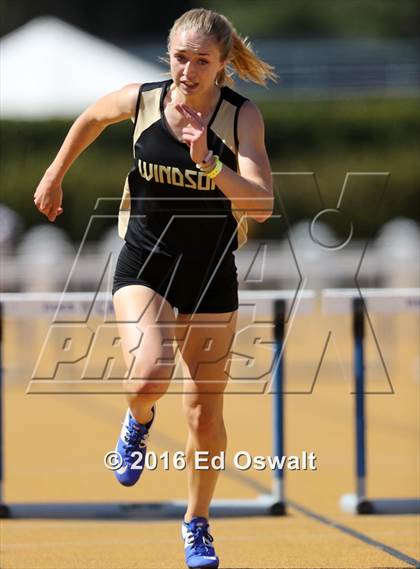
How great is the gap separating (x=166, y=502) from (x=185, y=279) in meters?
2.21

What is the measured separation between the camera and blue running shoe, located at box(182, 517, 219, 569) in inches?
224

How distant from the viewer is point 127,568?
20.1ft

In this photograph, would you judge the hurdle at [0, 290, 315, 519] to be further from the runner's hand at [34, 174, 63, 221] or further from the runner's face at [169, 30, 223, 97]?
the runner's face at [169, 30, 223, 97]

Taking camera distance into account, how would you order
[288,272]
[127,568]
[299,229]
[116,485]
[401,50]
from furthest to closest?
[401,50] < [299,229] < [288,272] < [116,485] < [127,568]

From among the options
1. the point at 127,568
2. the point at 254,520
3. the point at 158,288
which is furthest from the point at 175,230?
the point at 254,520

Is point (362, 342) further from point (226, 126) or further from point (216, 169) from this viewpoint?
point (216, 169)

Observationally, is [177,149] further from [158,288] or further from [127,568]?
[127,568]

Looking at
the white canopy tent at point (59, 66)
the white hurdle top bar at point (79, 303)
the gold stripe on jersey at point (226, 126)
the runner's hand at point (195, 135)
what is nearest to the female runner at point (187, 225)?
the gold stripe on jersey at point (226, 126)

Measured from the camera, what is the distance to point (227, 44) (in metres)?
5.48

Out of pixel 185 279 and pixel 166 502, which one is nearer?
pixel 185 279

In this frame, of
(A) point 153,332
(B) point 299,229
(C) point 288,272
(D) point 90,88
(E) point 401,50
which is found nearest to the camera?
(A) point 153,332

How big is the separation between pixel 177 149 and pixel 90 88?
1510 cm

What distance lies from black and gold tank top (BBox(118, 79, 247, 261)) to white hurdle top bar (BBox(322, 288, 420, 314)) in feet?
5.47

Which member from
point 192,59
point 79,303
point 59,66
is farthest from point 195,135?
point 59,66
